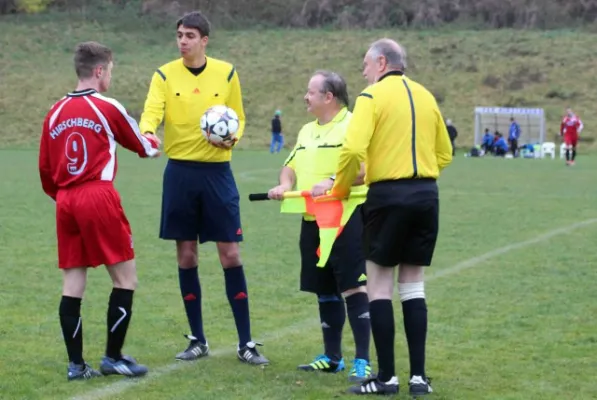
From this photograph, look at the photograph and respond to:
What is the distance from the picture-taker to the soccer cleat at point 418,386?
5.72 metres

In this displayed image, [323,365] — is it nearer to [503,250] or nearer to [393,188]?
[393,188]

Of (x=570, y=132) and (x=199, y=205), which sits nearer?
(x=199, y=205)

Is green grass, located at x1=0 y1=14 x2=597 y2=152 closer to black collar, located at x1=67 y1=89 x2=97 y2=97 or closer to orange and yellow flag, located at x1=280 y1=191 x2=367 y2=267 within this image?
orange and yellow flag, located at x1=280 y1=191 x2=367 y2=267

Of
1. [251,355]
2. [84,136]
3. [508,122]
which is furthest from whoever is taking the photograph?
[508,122]

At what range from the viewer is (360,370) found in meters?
6.16

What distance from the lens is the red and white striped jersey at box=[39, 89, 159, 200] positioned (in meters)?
5.97

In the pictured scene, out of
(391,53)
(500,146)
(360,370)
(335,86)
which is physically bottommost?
(500,146)

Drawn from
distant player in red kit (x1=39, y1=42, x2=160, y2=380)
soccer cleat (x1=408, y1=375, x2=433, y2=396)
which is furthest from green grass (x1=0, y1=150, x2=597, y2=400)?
distant player in red kit (x1=39, y1=42, x2=160, y2=380)

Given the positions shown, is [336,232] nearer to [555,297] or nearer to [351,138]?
[351,138]

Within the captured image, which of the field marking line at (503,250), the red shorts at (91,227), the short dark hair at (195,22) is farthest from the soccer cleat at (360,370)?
the field marking line at (503,250)

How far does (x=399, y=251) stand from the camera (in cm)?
573

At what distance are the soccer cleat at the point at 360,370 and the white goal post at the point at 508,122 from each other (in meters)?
38.5

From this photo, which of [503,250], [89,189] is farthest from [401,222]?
[503,250]

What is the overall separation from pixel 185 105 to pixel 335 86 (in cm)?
102
